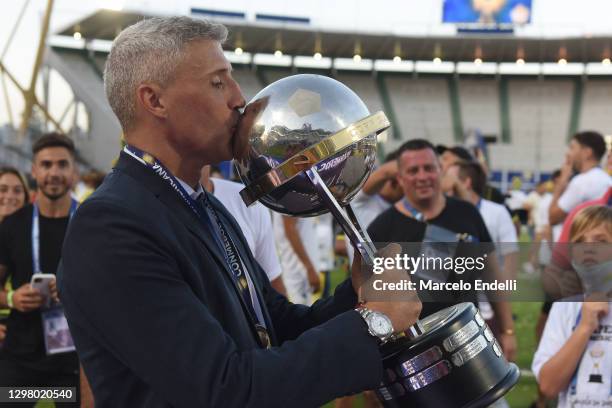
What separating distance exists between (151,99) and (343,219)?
49 centimetres

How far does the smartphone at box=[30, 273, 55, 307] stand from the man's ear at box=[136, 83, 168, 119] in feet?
8.56

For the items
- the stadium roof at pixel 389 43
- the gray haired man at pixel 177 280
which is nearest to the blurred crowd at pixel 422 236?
the gray haired man at pixel 177 280

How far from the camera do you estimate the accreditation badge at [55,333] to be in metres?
4.05

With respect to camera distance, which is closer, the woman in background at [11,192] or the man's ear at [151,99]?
the man's ear at [151,99]

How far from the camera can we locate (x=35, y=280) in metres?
4.00

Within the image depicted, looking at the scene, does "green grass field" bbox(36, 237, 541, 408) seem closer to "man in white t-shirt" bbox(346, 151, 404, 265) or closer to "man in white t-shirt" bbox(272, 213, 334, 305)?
"man in white t-shirt" bbox(272, 213, 334, 305)

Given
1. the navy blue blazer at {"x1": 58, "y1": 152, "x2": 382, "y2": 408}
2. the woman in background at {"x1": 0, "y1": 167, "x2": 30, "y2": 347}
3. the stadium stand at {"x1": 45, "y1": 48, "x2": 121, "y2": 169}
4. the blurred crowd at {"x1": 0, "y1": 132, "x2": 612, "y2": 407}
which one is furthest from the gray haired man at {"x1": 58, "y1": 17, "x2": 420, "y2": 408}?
the stadium stand at {"x1": 45, "y1": 48, "x2": 121, "y2": 169}

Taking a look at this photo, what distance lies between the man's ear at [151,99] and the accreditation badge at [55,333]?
2.69 metres

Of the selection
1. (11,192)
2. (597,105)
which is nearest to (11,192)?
(11,192)

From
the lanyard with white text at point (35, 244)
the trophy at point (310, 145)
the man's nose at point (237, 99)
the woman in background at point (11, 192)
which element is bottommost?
the lanyard with white text at point (35, 244)

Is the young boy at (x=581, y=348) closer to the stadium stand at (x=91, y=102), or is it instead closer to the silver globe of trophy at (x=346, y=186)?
the silver globe of trophy at (x=346, y=186)

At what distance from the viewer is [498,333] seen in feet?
15.2

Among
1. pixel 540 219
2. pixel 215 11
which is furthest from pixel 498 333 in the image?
pixel 215 11

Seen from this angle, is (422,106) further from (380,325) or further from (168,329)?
(168,329)
